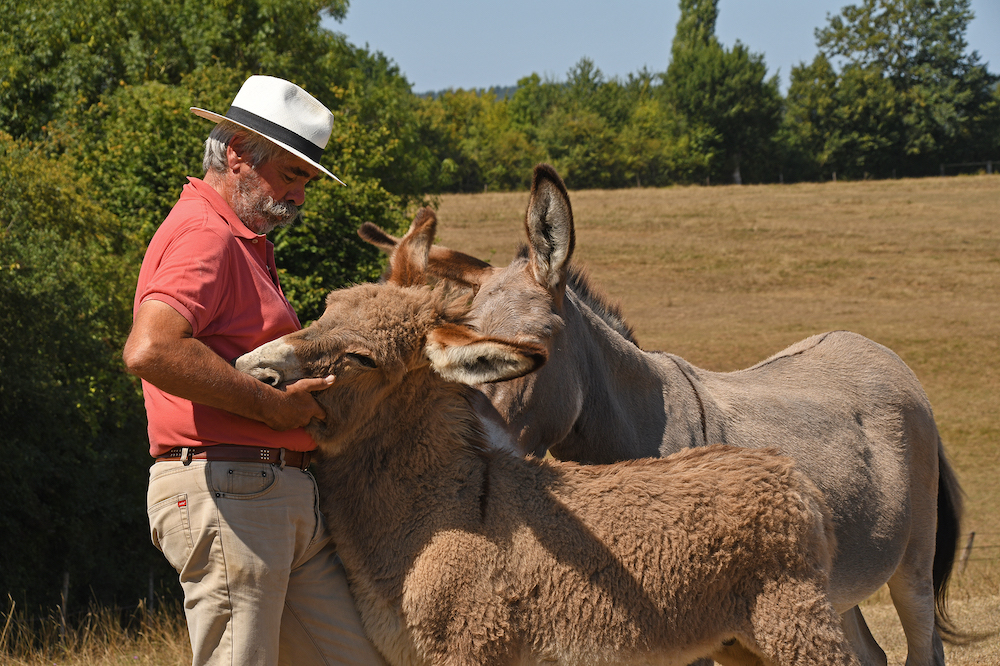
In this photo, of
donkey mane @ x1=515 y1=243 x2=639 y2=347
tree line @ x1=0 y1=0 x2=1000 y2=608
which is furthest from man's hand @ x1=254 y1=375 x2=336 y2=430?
tree line @ x1=0 y1=0 x2=1000 y2=608

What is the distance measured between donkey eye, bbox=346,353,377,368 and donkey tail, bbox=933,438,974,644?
440 centimetres

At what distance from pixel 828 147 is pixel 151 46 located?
6227 centimetres

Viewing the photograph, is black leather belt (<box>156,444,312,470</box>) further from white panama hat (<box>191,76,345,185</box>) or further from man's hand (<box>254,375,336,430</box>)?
white panama hat (<box>191,76,345,185</box>)

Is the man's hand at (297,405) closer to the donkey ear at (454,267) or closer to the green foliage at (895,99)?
the donkey ear at (454,267)

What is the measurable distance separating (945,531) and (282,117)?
5.07 metres

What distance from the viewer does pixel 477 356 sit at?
8.71ft

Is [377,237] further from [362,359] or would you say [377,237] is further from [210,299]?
[210,299]

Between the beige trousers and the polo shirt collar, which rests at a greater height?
the polo shirt collar

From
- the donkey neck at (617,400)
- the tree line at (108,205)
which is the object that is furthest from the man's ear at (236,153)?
the tree line at (108,205)

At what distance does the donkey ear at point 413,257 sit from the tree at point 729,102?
2927 inches

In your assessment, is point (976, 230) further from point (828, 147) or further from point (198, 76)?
point (198, 76)

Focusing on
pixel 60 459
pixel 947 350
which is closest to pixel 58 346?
pixel 60 459

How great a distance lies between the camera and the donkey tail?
5.49 metres

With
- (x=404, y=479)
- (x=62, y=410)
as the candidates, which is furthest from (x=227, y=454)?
(x=62, y=410)
